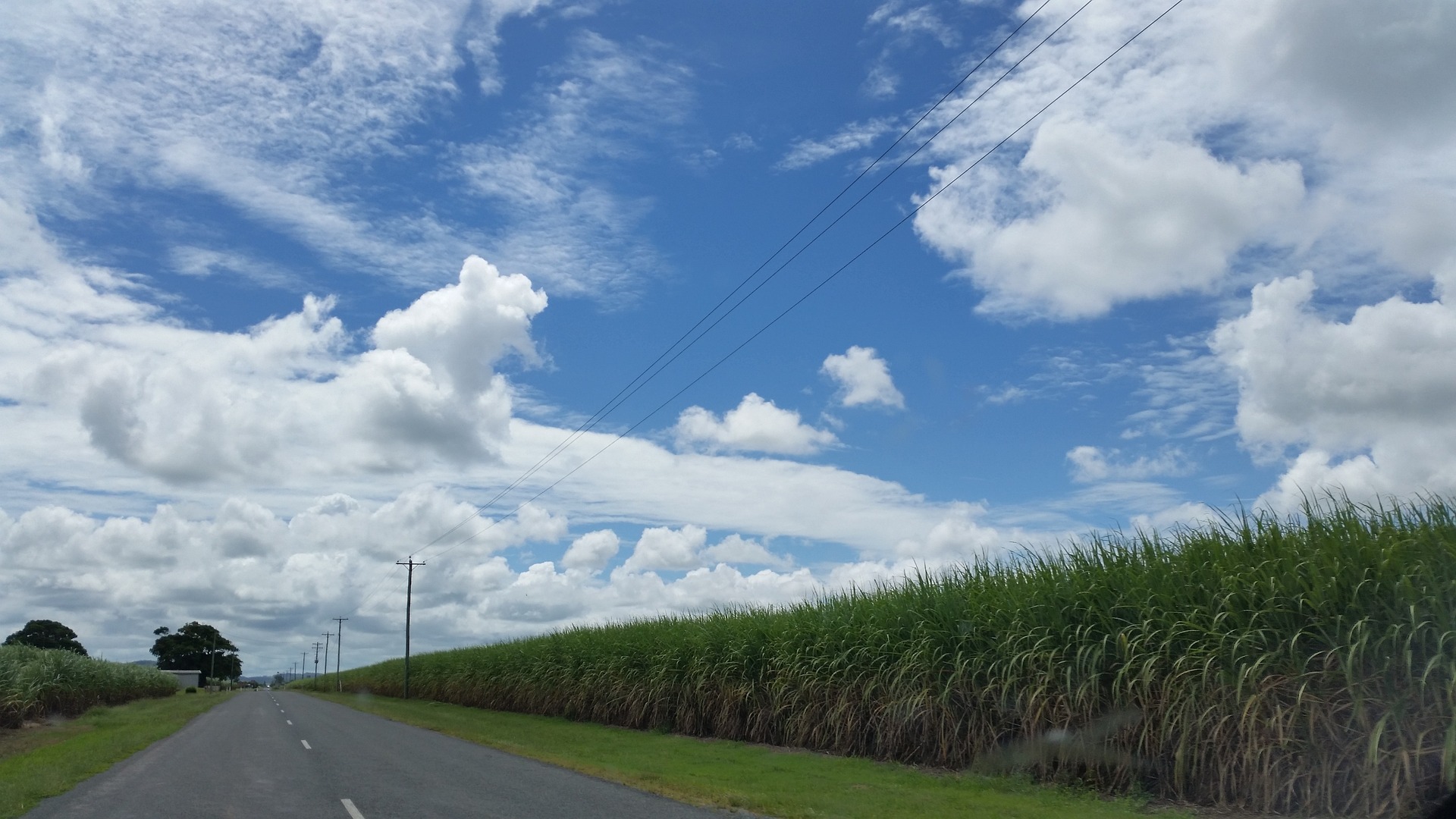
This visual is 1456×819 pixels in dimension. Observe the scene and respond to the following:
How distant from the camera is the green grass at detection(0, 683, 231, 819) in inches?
520

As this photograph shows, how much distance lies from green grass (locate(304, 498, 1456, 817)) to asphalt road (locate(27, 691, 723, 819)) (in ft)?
18.6

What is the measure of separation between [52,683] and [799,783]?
35261 millimetres

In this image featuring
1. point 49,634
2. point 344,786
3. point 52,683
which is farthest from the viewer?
point 49,634

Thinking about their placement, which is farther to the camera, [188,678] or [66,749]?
[188,678]

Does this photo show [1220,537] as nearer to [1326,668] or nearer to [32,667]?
[1326,668]

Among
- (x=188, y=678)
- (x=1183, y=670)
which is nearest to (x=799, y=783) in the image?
(x=1183, y=670)

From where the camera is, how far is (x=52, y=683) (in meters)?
36.7

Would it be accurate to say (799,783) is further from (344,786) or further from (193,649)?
(193,649)

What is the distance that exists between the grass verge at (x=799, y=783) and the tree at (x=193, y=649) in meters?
170

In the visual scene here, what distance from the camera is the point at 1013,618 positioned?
15.3m

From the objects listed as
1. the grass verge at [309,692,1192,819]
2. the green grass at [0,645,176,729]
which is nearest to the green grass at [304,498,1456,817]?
the grass verge at [309,692,1192,819]

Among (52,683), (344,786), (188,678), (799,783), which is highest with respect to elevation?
(52,683)

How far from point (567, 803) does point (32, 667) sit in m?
34.2

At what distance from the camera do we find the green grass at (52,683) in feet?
99.1
